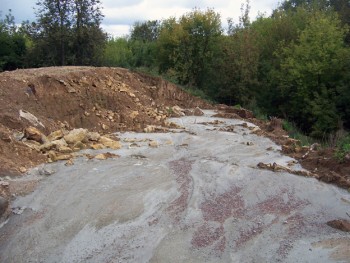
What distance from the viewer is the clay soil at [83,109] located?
812 centimetres

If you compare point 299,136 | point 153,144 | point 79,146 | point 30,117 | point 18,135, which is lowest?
point 299,136

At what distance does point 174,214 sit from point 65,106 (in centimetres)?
648

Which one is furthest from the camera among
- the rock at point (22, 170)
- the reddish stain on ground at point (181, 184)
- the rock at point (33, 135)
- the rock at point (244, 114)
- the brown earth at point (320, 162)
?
the rock at point (244, 114)

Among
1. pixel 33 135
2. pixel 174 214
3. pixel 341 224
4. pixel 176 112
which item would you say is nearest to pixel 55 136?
pixel 33 135

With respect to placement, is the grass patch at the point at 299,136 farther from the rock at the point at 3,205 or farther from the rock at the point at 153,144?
the rock at the point at 3,205

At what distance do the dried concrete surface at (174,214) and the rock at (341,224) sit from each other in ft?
0.39

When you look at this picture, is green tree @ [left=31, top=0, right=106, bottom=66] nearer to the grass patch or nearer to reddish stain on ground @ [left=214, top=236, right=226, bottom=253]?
the grass patch

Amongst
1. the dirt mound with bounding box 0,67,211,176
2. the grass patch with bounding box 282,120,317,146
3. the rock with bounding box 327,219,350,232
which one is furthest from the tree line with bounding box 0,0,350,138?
the rock with bounding box 327,219,350,232

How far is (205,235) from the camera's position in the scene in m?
5.72

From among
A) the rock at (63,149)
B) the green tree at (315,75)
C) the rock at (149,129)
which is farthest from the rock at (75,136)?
the green tree at (315,75)

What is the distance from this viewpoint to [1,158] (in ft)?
24.8

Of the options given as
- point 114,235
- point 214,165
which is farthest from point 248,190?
point 114,235

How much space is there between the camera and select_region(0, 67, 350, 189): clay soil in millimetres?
8125

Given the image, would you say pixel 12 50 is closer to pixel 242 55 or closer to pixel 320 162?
pixel 242 55
